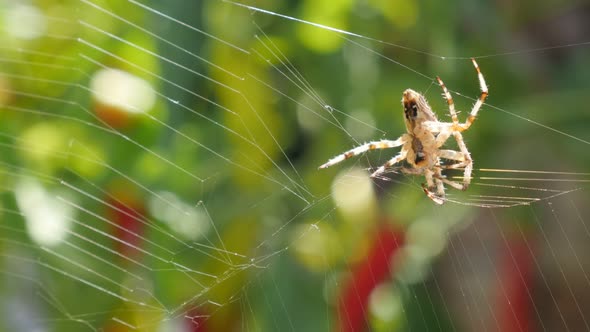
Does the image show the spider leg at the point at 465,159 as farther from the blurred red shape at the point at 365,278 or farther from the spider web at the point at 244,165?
the blurred red shape at the point at 365,278

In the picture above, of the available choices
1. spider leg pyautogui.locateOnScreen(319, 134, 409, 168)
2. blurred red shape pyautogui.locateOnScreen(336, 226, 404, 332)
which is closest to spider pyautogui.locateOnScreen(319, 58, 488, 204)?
spider leg pyautogui.locateOnScreen(319, 134, 409, 168)

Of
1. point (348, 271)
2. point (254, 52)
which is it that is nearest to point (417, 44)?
point (254, 52)

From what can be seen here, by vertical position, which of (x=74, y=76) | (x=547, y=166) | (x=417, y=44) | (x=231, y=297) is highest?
(x=74, y=76)

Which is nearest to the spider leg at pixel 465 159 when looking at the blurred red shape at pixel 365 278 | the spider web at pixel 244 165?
the spider web at pixel 244 165

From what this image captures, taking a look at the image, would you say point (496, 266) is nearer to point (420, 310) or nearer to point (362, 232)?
point (420, 310)

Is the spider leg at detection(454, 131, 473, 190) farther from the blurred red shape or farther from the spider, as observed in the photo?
the blurred red shape

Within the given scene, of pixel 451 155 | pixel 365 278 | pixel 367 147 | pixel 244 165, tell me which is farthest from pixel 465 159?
pixel 244 165

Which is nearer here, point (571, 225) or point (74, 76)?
point (74, 76)

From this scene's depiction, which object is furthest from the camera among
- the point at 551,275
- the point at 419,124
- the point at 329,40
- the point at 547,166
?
the point at 551,275

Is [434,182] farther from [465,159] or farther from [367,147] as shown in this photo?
[367,147]
